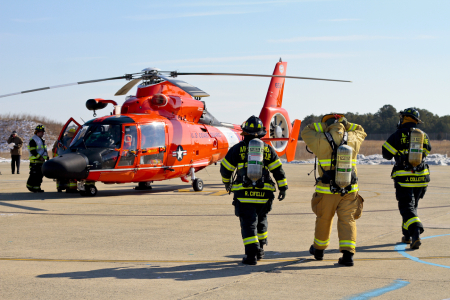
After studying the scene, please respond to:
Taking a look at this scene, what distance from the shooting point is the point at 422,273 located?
5.67 metres

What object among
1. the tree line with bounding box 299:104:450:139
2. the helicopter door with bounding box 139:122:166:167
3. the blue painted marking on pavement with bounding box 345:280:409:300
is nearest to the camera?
the blue painted marking on pavement with bounding box 345:280:409:300

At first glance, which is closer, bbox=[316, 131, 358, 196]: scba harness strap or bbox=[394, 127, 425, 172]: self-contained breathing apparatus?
bbox=[316, 131, 358, 196]: scba harness strap

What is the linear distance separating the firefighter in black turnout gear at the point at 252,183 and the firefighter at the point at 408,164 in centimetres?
215

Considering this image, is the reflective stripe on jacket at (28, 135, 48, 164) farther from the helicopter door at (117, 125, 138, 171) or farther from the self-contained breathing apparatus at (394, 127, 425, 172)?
the self-contained breathing apparatus at (394, 127, 425, 172)

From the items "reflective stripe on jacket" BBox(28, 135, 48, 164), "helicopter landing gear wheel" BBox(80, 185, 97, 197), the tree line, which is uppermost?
the tree line

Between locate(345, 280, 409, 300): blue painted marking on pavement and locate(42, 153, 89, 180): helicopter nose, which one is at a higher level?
locate(42, 153, 89, 180): helicopter nose

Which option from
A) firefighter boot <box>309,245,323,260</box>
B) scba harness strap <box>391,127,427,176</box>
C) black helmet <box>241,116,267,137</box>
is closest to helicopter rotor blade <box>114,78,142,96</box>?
black helmet <box>241,116,267,137</box>

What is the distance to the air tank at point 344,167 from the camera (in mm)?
6203

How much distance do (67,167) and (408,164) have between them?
8.31 m

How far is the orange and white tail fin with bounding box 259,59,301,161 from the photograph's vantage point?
18500 mm

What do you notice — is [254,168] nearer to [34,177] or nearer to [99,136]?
[99,136]

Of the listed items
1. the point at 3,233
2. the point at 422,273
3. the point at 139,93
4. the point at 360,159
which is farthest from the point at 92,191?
the point at 360,159

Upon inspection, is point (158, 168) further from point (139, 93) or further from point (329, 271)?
point (329, 271)

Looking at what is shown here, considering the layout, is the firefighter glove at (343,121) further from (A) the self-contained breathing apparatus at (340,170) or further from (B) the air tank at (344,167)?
(B) the air tank at (344,167)
